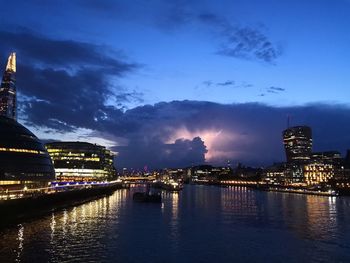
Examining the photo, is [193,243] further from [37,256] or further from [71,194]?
[71,194]

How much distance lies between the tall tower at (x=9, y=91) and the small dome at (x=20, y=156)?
159 ft

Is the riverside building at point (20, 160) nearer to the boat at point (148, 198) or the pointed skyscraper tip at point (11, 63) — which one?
the boat at point (148, 198)

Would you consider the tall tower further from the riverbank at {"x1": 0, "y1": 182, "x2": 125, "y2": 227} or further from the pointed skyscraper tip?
the riverbank at {"x1": 0, "y1": 182, "x2": 125, "y2": 227}

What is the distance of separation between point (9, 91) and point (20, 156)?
63.1 m

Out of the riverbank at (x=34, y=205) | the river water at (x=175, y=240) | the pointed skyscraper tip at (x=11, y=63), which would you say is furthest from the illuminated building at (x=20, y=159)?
the pointed skyscraper tip at (x=11, y=63)

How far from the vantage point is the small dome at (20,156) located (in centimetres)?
9681

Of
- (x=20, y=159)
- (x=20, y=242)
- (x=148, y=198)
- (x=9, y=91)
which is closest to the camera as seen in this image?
(x=20, y=242)

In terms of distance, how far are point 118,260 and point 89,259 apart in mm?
2764

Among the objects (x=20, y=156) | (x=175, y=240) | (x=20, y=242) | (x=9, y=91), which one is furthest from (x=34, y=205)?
(x=9, y=91)

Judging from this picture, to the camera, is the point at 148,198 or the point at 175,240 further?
the point at 148,198

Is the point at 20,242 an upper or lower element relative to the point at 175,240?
upper

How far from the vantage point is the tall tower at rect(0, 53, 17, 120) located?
154 metres

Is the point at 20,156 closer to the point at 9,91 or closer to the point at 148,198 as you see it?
the point at 148,198

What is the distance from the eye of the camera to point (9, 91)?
156 m
